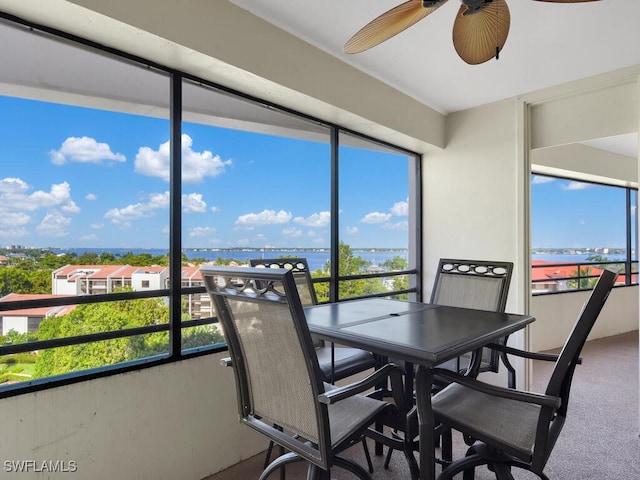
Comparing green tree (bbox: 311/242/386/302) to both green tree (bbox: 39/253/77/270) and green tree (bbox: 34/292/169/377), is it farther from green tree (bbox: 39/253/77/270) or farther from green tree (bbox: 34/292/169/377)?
green tree (bbox: 39/253/77/270)

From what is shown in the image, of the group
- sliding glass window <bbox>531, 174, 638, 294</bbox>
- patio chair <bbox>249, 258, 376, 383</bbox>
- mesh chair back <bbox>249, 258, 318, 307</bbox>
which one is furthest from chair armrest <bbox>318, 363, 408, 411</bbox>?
sliding glass window <bbox>531, 174, 638, 294</bbox>

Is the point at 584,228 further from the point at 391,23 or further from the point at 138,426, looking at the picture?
the point at 138,426

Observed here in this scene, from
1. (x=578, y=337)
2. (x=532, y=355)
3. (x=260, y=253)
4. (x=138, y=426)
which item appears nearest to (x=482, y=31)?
(x=578, y=337)

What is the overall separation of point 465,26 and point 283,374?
1719mm

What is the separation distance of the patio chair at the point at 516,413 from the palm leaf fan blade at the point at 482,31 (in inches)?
46.0

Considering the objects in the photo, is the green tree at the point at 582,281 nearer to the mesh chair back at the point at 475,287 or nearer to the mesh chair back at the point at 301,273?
the mesh chair back at the point at 475,287

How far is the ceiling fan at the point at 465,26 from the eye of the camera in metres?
1.48

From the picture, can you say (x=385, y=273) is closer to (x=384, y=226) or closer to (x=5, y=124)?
(x=384, y=226)

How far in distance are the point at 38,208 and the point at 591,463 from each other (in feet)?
10.7

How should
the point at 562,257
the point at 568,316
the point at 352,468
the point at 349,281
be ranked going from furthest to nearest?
the point at 562,257 < the point at 568,316 < the point at 349,281 < the point at 352,468

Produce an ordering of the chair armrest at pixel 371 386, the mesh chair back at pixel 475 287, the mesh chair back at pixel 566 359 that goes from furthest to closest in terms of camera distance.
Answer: the mesh chair back at pixel 475 287
the mesh chair back at pixel 566 359
the chair armrest at pixel 371 386

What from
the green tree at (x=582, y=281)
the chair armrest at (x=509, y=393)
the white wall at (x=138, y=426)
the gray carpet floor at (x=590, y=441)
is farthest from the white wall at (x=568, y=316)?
the white wall at (x=138, y=426)

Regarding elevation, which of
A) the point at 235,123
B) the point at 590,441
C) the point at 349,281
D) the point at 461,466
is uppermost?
the point at 235,123

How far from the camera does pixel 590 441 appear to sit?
2.36 metres
